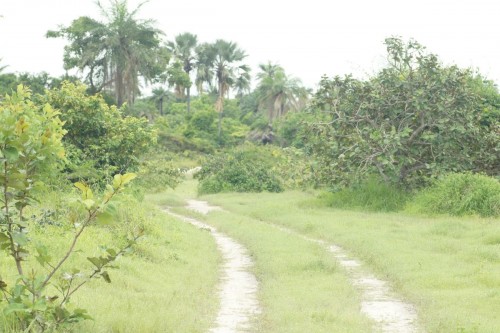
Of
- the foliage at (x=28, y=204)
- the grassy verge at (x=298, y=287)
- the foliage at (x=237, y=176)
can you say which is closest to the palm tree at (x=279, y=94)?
the foliage at (x=237, y=176)

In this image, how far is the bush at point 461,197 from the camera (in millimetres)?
20844

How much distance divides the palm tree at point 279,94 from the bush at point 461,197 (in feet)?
159

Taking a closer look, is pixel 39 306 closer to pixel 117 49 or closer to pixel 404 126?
pixel 404 126

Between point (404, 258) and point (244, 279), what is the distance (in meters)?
3.47

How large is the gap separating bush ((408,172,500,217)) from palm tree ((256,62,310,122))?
159 ft

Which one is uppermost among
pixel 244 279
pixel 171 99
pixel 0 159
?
pixel 171 99

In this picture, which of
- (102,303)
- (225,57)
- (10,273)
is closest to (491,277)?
(102,303)

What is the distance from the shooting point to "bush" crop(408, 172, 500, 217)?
20844 millimetres

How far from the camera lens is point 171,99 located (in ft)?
274

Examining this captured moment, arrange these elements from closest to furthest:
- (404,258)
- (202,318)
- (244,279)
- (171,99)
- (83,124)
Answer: (202,318), (244,279), (404,258), (83,124), (171,99)

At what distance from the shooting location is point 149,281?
11.6 metres

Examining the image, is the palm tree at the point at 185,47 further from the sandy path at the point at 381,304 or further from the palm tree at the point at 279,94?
the sandy path at the point at 381,304

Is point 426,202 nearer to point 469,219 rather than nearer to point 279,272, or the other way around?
point 469,219

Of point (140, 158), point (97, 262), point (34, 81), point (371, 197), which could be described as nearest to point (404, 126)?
point (371, 197)
